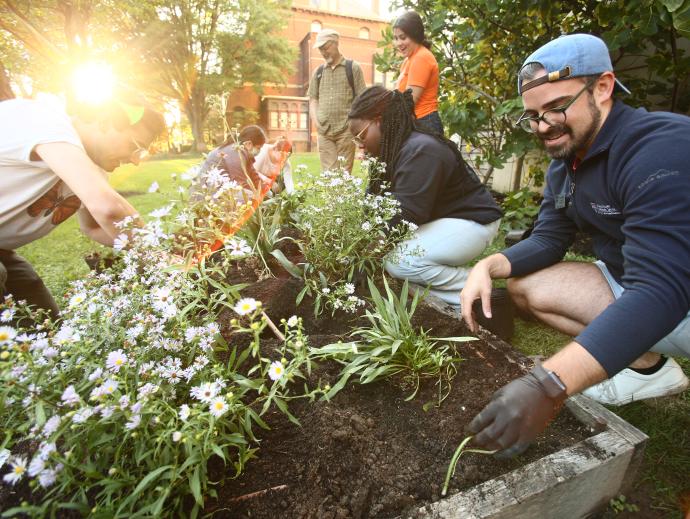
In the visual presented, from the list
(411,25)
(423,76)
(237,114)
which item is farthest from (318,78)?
(237,114)

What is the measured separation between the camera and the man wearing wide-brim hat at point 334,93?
17.3 feet

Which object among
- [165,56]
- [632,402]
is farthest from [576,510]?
[165,56]

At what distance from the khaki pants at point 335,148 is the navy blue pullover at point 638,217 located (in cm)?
408

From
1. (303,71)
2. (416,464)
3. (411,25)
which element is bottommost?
(416,464)

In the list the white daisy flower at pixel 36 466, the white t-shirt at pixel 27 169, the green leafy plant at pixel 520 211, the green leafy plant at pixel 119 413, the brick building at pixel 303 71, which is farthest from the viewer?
the brick building at pixel 303 71

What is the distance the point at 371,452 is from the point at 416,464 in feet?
0.47

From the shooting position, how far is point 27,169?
80.7 inches

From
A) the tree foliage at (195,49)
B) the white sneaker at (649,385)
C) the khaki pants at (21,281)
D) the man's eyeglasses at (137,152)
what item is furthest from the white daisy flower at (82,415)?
the tree foliage at (195,49)

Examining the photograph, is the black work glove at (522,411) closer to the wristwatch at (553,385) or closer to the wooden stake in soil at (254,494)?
the wristwatch at (553,385)

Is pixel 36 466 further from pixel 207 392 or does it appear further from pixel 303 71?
pixel 303 71

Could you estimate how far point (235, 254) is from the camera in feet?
4.56

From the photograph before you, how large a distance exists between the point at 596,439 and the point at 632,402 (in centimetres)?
102

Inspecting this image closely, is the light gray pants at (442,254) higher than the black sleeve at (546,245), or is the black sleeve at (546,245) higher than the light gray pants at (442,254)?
the black sleeve at (546,245)

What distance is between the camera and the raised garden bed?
104 cm
